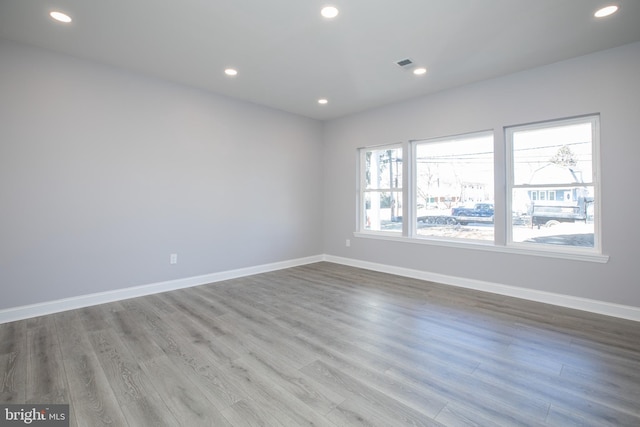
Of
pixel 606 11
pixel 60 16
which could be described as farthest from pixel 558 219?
pixel 60 16

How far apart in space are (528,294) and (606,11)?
9.49 feet

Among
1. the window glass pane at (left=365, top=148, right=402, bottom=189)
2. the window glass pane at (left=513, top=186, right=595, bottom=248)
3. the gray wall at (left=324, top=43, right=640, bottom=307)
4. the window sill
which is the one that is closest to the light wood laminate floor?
the gray wall at (left=324, top=43, right=640, bottom=307)

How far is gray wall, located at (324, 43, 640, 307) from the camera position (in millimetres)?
2982

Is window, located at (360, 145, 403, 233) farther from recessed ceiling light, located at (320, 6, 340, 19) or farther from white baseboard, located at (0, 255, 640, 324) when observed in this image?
recessed ceiling light, located at (320, 6, 340, 19)

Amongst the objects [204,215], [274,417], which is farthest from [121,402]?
[204,215]

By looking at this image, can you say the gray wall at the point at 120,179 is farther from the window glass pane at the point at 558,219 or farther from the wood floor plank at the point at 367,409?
the window glass pane at the point at 558,219

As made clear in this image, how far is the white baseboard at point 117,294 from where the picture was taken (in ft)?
9.73

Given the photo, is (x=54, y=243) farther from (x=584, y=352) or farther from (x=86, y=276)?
(x=584, y=352)

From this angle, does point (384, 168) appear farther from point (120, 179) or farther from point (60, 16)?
point (60, 16)

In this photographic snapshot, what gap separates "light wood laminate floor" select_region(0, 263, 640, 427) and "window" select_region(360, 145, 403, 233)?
75.7 inches

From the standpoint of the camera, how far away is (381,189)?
522cm

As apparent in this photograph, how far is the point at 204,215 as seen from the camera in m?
4.28

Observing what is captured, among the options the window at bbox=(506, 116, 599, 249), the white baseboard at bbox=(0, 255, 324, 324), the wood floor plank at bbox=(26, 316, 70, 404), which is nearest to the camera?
the wood floor plank at bbox=(26, 316, 70, 404)

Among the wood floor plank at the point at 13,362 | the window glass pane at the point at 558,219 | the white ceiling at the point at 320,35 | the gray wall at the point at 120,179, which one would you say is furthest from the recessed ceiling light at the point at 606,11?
the wood floor plank at the point at 13,362
